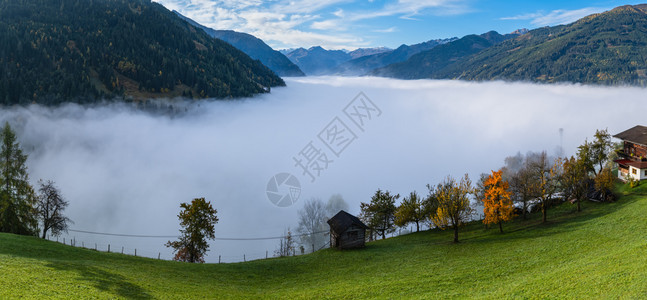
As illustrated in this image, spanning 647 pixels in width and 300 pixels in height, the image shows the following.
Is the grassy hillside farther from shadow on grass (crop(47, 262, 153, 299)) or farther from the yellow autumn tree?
the yellow autumn tree

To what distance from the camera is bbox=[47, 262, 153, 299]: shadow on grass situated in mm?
27202

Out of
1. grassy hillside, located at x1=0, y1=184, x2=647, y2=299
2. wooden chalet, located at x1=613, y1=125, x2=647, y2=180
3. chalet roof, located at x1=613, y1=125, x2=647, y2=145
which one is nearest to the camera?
grassy hillside, located at x1=0, y1=184, x2=647, y2=299

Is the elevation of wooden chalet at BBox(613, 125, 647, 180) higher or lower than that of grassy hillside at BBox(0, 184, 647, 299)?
higher

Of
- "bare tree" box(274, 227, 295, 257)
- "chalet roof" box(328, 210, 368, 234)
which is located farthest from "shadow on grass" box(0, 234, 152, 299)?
"bare tree" box(274, 227, 295, 257)

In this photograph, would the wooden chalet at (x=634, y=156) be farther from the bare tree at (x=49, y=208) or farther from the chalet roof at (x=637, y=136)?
the bare tree at (x=49, y=208)

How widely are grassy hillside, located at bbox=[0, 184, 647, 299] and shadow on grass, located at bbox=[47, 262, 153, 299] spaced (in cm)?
8

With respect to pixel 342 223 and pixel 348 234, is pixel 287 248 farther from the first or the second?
pixel 348 234

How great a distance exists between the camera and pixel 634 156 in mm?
71000

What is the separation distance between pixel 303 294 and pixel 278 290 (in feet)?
13.8

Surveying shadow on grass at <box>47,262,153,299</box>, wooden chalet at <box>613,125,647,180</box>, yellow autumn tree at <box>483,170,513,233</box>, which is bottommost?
shadow on grass at <box>47,262,153,299</box>

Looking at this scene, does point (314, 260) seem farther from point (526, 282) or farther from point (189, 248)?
point (526, 282)

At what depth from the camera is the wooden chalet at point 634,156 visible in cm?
6269

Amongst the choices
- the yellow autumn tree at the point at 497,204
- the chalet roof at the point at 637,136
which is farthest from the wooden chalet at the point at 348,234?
the chalet roof at the point at 637,136

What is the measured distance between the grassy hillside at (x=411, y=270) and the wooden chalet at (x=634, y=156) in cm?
1176
